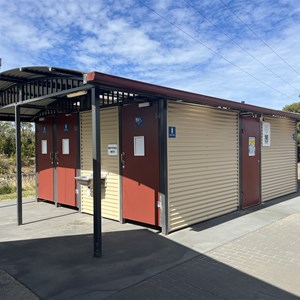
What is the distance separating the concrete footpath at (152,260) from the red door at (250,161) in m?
1.11

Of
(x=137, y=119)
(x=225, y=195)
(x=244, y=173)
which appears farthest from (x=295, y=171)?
(x=137, y=119)

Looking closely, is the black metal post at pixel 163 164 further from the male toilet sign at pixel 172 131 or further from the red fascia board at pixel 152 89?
the red fascia board at pixel 152 89

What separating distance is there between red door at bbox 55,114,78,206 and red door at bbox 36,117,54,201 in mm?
350

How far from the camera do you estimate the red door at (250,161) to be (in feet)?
24.1

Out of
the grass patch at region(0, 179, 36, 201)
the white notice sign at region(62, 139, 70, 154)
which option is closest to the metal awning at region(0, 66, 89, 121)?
the white notice sign at region(62, 139, 70, 154)

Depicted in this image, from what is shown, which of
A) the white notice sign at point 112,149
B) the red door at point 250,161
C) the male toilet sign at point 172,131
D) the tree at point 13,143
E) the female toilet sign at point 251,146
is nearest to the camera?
the male toilet sign at point 172,131

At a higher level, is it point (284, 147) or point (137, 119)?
point (137, 119)

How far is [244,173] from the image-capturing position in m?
7.34

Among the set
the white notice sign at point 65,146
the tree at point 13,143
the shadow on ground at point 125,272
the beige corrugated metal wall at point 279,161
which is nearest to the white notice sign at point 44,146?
the white notice sign at point 65,146

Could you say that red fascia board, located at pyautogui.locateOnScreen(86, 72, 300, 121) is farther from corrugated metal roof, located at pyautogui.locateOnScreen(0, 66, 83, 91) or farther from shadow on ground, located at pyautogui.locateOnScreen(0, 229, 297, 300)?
shadow on ground, located at pyautogui.locateOnScreen(0, 229, 297, 300)

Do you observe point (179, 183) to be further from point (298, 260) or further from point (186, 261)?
point (298, 260)

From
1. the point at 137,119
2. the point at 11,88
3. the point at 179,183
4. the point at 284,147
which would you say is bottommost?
the point at 179,183

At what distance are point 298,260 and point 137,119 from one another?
337cm

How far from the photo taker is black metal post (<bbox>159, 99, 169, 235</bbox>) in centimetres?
527
